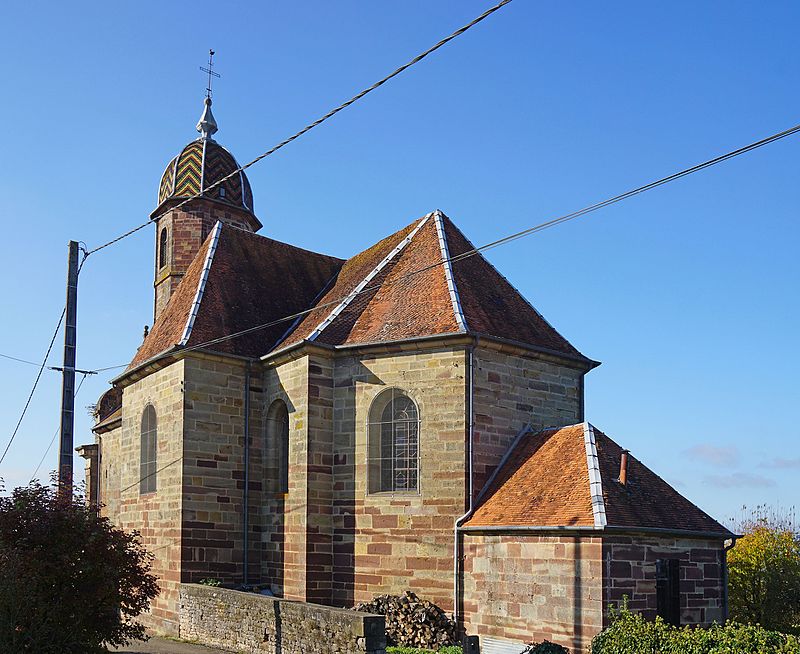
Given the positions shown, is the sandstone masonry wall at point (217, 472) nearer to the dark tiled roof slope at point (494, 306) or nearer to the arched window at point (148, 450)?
the arched window at point (148, 450)

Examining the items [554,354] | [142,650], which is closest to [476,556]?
[554,354]

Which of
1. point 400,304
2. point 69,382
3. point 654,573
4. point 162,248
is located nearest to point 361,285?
point 400,304

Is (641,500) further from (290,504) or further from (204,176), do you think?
(204,176)

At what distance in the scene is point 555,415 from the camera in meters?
20.0

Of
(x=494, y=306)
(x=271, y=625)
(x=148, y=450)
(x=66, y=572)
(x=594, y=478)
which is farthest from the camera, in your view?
(x=148, y=450)

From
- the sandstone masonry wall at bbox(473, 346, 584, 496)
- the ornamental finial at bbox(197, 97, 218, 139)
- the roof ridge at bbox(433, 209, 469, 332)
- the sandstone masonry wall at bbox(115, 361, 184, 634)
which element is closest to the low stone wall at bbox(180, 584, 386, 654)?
the sandstone masonry wall at bbox(115, 361, 184, 634)

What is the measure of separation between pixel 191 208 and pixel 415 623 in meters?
17.6

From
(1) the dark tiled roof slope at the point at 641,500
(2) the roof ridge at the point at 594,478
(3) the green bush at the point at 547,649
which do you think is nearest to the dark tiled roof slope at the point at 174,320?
(2) the roof ridge at the point at 594,478

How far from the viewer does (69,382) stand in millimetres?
16672

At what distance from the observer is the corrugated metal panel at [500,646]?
612 inches

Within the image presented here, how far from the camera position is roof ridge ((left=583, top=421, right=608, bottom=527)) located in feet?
48.5

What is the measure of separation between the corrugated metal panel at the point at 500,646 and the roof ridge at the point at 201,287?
31.8 feet

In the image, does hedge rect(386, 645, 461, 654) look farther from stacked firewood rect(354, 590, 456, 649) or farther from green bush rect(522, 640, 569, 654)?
green bush rect(522, 640, 569, 654)

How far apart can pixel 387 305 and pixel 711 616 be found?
31.2 ft
